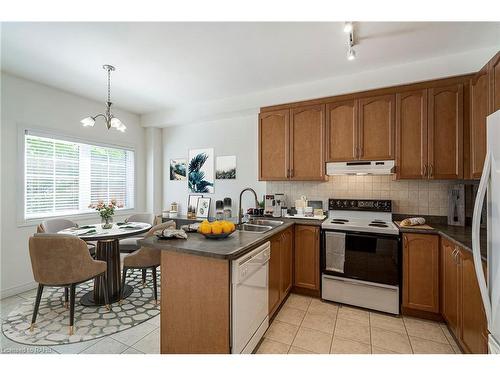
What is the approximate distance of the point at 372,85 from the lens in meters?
2.67

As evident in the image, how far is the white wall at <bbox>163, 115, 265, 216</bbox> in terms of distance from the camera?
3748 mm

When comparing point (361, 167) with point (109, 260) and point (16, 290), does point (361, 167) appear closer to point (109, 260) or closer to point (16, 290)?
point (109, 260)

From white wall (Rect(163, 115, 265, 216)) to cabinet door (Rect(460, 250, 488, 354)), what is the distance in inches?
97.4

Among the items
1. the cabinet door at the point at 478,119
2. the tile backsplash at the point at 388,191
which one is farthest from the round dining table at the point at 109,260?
the cabinet door at the point at 478,119

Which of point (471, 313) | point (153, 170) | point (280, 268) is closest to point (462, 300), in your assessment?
point (471, 313)

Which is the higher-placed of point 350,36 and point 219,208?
point 350,36

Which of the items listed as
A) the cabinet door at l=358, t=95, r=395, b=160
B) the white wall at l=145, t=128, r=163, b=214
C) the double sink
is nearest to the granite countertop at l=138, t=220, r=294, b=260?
the double sink

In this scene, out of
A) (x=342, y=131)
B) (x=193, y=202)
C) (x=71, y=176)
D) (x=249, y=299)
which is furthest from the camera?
(x=193, y=202)

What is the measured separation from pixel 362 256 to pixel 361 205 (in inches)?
29.0

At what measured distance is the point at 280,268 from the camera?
94.4 inches

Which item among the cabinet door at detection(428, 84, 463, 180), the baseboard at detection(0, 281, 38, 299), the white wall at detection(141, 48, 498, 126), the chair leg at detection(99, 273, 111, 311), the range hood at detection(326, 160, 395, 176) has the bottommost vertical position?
the baseboard at detection(0, 281, 38, 299)

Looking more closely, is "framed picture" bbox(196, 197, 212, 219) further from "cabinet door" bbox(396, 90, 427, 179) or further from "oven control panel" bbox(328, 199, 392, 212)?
"cabinet door" bbox(396, 90, 427, 179)

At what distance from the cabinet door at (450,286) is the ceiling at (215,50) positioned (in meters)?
1.89

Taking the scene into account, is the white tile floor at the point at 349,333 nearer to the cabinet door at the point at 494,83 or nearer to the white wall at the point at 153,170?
the cabinet door at the point at 494,83
